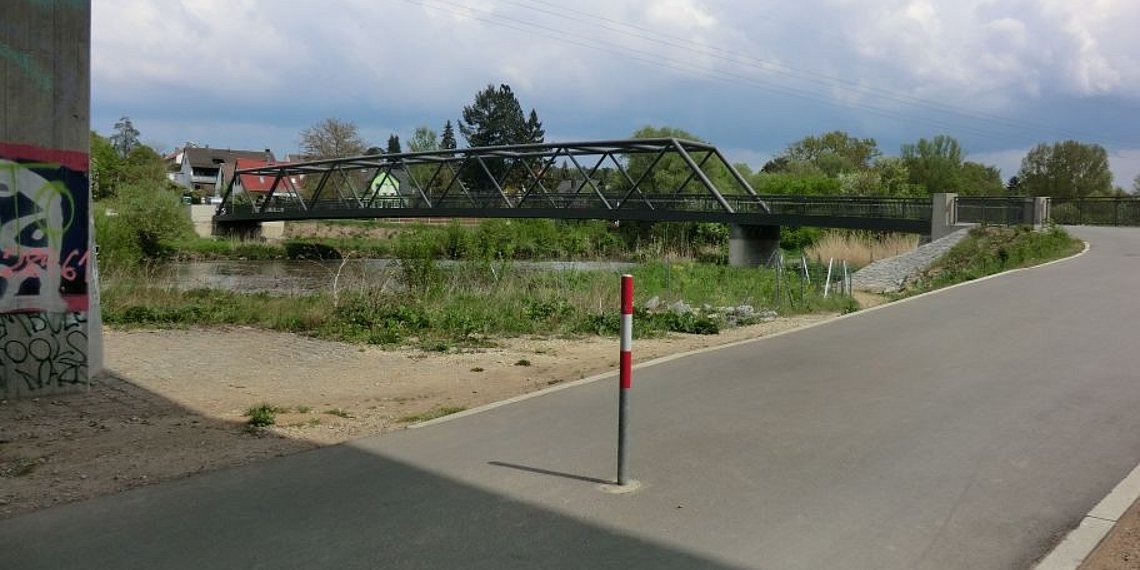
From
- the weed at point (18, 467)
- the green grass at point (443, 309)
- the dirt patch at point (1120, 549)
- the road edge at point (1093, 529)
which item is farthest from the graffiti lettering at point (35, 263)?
the dirt patch at point (1120, 549)

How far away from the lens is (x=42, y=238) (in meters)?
8.23

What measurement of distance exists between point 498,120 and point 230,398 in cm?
12093

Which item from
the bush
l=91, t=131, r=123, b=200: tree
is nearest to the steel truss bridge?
l=91, t=131, r=123, b=200: tree

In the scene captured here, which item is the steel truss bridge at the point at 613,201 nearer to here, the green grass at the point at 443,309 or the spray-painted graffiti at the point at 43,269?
the green grass at the point at 443,309

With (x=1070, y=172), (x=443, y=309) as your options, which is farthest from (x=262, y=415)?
(x=1070, y=172)

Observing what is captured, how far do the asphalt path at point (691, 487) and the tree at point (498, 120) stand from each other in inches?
→ 4742

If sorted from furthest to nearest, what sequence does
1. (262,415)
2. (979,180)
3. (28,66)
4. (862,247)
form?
(979,180) < (862,247) < (28,66) < (262,415)

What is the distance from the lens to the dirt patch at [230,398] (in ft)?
19.9

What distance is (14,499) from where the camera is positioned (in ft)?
17.4

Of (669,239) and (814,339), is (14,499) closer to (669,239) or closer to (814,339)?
(814,339)

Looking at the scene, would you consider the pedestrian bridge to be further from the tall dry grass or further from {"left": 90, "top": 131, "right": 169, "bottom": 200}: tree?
{"left": 90, "top": 131, "right": 169, "bottom": 200}: tree

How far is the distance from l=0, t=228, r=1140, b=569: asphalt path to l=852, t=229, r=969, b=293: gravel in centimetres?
1940

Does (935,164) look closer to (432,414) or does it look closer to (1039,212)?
(1039,212)

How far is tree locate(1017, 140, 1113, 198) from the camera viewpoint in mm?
77062
